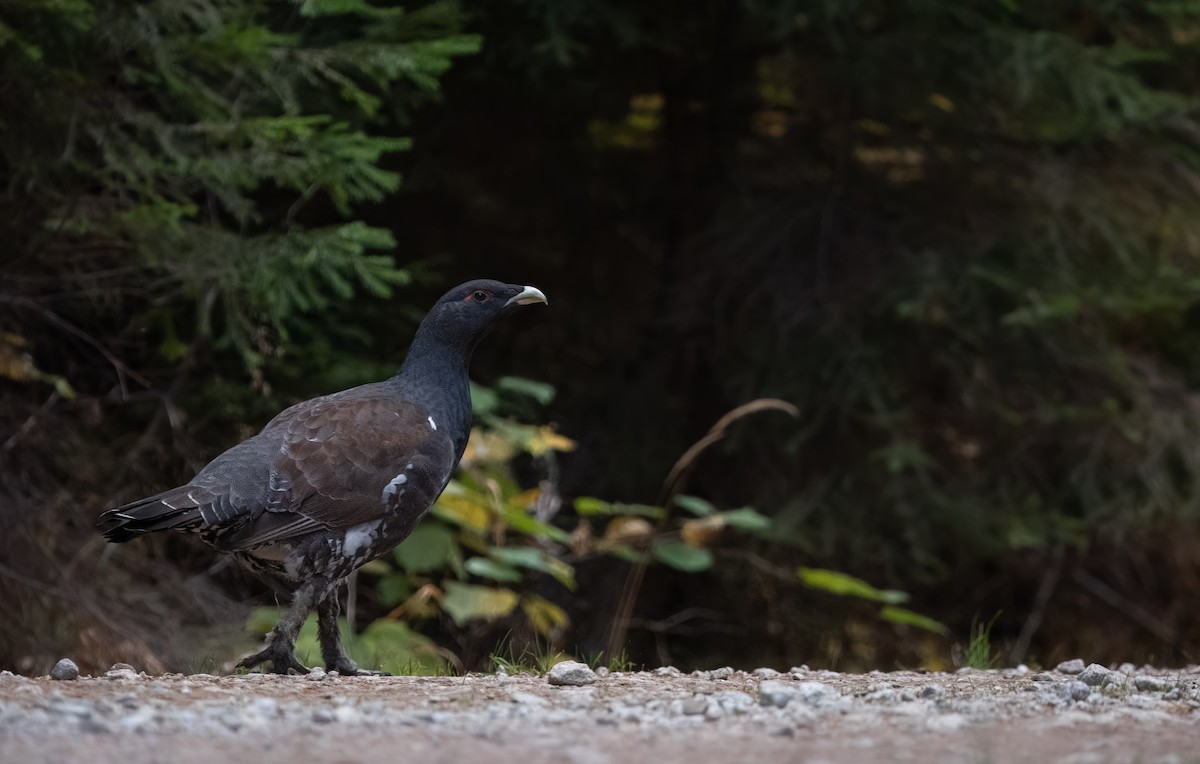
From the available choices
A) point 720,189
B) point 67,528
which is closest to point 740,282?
point 720,189

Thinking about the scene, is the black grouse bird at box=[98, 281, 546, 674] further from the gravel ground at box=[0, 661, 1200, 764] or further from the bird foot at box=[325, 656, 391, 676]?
the gravel ground at box=[0, 661, 1200, 764]

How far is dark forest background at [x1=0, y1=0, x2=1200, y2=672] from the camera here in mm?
7055

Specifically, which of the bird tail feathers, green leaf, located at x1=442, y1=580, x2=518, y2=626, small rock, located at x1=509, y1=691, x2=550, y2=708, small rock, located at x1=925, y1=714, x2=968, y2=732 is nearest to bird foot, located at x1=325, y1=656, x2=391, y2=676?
the bird tail feathers

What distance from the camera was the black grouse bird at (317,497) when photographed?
17.5 ft

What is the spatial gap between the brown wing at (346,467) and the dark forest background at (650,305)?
56.5 inches

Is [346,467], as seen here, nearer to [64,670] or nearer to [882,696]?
[64,670]

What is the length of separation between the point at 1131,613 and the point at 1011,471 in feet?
7.56

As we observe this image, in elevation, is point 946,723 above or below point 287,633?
A: above

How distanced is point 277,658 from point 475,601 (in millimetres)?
2304

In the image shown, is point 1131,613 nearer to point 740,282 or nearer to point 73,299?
point 740,282

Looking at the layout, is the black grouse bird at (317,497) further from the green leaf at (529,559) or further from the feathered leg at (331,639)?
the green leaf at (529,559)

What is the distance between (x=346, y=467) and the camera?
561 cm

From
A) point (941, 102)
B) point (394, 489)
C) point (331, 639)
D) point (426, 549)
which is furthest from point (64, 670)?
point (941, 102)

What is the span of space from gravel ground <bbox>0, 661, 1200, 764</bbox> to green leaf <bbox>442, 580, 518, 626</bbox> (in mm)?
2684
